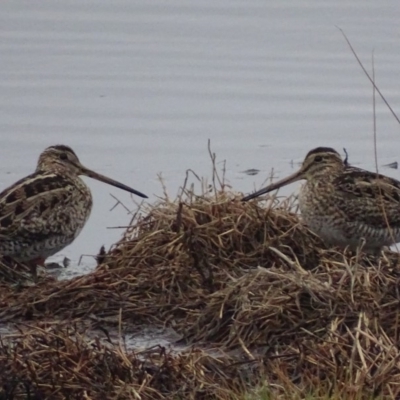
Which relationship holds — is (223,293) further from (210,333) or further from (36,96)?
(36,96)

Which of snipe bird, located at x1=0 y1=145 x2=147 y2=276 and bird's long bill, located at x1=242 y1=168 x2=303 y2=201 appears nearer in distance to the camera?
snipe bird, located at x1=0 y1=145 x2=147 y2=276

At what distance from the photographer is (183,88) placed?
12.2 m

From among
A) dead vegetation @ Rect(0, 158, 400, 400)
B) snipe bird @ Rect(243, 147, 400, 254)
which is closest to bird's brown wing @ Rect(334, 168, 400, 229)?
snipe bird @ Rect(243, 147, 400, 254)

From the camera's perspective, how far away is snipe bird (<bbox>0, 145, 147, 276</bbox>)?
24.5 feet

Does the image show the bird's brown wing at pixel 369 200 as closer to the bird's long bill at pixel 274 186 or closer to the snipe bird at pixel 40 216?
the bird's long bill at pixel 274 186

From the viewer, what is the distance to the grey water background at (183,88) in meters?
10.3

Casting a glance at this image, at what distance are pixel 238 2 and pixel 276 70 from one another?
3203 millimetres

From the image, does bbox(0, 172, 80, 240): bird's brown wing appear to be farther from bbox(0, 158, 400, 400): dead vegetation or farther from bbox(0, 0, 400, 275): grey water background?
bbox(0, 0, 400, 275): grey water background

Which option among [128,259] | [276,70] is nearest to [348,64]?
[276,70]

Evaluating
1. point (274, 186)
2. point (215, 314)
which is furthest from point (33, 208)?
point (215, 314)

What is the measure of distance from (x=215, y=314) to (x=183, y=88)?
598 centimetres

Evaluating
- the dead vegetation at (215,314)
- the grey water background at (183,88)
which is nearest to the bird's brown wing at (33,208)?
the dead vegetation at (215,314)

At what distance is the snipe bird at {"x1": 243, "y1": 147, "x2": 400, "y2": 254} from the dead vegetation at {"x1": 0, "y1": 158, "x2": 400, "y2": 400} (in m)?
0.11

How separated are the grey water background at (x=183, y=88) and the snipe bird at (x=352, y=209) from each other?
1347 millimetres
